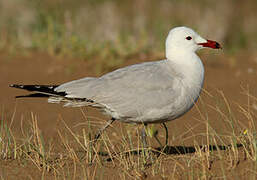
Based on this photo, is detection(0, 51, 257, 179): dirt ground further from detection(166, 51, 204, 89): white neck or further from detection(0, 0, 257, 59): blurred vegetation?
detection(166, 51, 204, 89): white neck

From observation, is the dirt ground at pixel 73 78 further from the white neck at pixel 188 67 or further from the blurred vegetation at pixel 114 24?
the white neck at pixel 188 67

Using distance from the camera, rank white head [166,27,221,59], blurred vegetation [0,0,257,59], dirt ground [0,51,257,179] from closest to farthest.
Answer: white head [166,27,221,59], dirt ground [0,51,257,179], blurred vegetation [0,0,257,59]

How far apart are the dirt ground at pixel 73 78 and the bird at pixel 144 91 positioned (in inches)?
32.7

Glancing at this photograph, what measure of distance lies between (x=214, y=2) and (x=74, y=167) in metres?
11.4

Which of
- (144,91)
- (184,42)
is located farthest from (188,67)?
(144,91)

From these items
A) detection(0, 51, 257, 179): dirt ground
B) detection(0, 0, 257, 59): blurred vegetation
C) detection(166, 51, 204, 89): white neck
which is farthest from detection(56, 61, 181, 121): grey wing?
detection(0, 0, 257, 59): blurred vegetation

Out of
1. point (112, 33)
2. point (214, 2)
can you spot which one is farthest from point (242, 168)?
point (214, 2)

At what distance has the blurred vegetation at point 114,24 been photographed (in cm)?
915

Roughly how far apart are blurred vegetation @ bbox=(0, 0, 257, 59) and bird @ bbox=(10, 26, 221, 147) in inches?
149

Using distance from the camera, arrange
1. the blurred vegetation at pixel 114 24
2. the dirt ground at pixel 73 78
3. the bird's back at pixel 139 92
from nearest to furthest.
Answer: the bird's back at pixel 139 92
the dirt ground at pixel 73 78
the blurred vegetation at pixel 114 24

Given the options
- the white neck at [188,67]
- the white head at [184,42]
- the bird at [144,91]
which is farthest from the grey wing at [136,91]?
the white head at [184,42]

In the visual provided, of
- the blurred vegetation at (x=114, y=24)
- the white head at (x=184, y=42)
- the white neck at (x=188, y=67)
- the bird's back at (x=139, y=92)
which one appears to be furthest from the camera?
the blurred vegetation at (x=114, y=24)

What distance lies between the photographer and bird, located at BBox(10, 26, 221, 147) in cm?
448

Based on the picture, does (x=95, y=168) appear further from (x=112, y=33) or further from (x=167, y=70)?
(x=112, y=33)
